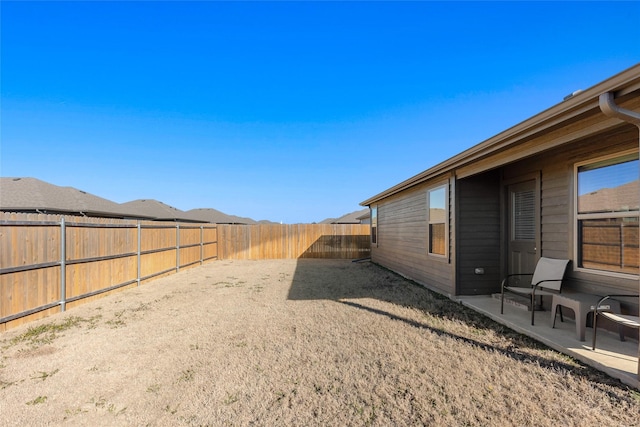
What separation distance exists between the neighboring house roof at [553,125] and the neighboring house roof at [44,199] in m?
13.1

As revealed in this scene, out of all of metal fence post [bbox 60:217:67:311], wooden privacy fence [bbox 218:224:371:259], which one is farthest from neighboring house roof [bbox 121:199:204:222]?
metal fence post [bbox 60:217:67:311]

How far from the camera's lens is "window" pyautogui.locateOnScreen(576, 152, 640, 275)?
10.6 ft

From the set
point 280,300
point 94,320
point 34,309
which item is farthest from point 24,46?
point 280,300

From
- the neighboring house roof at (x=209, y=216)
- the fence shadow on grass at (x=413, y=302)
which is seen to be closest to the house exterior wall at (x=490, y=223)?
the fence shadow on grass at (x=413, y=302)

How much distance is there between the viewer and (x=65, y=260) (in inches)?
201

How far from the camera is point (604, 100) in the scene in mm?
2348

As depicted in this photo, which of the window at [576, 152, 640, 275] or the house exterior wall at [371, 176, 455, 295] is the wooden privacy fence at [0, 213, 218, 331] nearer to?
the house exterior wall at [371, 176, 455, 295]

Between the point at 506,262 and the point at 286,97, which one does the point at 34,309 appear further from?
the point at 286,97

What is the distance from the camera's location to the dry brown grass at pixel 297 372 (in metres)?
2.05

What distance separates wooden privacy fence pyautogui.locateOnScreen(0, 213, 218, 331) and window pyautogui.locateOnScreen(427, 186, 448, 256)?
6904 millimetres

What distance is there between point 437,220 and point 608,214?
3.00 m

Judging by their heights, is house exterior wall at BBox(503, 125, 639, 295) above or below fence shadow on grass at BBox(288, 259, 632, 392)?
above

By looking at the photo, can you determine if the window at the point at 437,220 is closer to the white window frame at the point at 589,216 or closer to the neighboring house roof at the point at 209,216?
the white window frame at the point at 589,216

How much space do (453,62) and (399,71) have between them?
76.9 inches
